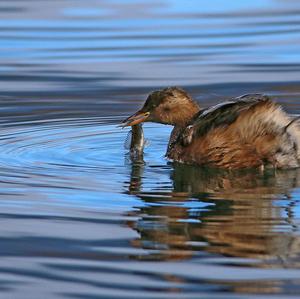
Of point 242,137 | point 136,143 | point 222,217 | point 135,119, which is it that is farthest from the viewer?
point 135,119

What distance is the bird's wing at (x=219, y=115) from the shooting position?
32.6 ft

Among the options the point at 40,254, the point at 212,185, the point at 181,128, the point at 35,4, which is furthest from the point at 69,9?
the point at 40,254

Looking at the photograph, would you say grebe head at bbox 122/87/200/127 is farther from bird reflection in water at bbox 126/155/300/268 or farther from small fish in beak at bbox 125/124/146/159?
bird reflection in water at bbox 126/155/300/268

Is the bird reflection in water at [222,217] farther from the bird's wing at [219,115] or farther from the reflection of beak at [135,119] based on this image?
the reflection of beak at [135,119]

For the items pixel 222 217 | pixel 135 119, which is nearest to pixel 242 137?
pixel 135 119

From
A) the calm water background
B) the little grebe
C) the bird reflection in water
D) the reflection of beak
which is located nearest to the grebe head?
the reflection of beak

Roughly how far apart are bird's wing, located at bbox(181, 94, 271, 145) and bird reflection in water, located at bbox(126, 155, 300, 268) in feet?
1.25

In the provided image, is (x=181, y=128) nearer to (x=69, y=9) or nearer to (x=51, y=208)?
(x=51, y=208)

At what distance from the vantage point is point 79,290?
21.8ft

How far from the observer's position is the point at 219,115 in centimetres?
1006

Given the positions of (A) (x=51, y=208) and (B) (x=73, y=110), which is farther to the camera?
(B) (x=73, y=110)

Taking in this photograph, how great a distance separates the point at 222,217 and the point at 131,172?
186cm

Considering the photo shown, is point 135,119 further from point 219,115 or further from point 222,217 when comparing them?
point 222,217

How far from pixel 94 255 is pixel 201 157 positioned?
3078mm
